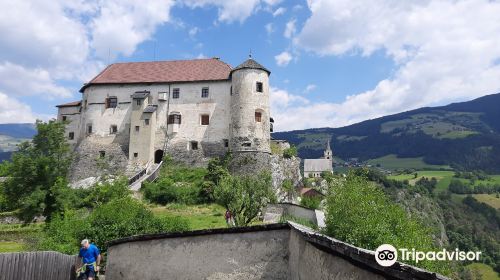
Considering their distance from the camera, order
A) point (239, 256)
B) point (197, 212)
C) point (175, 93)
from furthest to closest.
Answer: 1. point (175, 93)
2. point (197, 212)
3. point (239, 256)

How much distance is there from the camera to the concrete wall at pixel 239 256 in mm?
6297

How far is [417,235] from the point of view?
21.2 meters

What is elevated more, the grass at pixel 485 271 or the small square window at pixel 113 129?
the small square window at pixel 113 129

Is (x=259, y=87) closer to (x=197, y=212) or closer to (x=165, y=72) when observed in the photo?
(x=165, y=72)

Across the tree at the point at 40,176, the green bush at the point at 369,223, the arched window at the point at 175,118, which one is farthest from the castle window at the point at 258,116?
the green bush at the point at 369,223

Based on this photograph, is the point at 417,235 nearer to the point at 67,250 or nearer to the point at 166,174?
the point at 67,250

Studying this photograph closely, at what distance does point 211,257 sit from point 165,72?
4940 cm

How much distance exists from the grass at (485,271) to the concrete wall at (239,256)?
108m

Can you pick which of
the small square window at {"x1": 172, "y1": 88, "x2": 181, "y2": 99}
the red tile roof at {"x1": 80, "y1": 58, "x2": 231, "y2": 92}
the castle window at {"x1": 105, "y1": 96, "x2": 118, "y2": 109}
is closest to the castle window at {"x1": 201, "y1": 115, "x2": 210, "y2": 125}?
the small square window at {"x1": 172, "y1": 88, "x2": 181, "y2": 99}

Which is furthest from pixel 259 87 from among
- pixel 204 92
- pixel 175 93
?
pixel 175 93

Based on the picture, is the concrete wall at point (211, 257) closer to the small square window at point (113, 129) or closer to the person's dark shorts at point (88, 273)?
the person's dark shorts at point (88, 273)

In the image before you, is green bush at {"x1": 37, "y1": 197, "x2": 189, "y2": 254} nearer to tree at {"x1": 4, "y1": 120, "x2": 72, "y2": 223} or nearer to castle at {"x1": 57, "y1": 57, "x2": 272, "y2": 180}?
tree at {"x1": 4, "y1": 120, "x2": 72, "y2": 223}

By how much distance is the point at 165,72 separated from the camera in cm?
5716

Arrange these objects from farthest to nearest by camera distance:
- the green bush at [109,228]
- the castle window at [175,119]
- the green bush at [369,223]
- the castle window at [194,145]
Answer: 1. the castle window at [175,119]
2. the castle window at [194,145]
3. the green bush at [369,223]
4. the green bush at [109,228]
